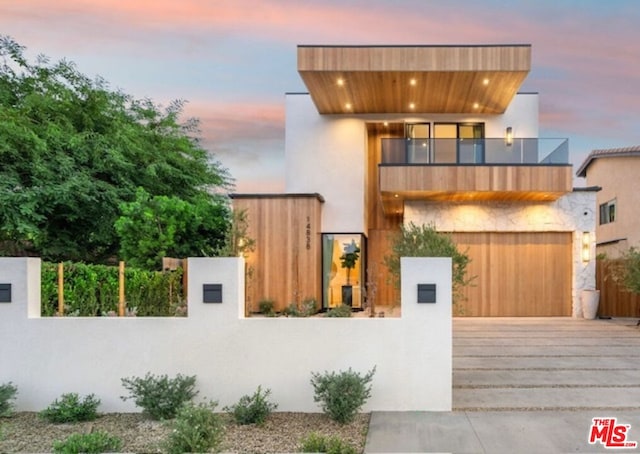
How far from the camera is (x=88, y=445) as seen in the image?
4020 mm

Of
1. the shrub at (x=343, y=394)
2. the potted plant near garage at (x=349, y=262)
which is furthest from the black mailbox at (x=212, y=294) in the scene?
the potted plant near garage at (x=349, y=262)

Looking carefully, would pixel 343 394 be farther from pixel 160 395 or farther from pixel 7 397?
pixel 7 397

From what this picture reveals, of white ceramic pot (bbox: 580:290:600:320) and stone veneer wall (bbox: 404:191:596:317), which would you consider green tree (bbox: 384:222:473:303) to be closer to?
stone veneer wall (bbox: 404:191:596:317)

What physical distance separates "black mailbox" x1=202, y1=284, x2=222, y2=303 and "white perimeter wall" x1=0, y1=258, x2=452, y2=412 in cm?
→ 6

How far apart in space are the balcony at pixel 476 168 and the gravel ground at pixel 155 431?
8128 mm

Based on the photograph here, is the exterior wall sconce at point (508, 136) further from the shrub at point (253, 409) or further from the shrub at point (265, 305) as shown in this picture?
the shrub at point (253, 409)

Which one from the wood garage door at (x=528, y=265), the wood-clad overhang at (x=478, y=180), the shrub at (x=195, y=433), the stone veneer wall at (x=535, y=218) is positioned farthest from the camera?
the wood garage door at (x=528, y=265)

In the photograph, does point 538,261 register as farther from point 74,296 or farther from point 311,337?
point 74,296

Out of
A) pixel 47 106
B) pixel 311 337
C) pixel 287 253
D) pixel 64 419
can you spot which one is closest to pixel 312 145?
pixel 287 253

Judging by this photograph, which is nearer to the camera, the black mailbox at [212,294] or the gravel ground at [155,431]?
the gravel ground at [155,431]

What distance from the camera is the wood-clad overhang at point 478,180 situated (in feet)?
38.8

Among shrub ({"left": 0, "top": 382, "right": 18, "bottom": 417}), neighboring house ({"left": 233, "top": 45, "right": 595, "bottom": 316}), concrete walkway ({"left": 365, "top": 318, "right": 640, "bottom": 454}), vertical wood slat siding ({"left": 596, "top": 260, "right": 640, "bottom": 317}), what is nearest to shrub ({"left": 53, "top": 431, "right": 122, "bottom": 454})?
shrub ({"left": 0, "top": 382, "right": 18, "bottom": 417})

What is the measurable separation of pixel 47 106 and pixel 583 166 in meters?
22.9

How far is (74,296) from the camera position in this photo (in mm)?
6453
